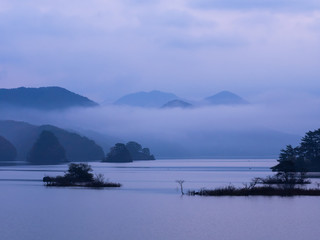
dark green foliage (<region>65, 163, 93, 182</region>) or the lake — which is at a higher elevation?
dark green foliage (<region>65, 163, 93, 182</region>)

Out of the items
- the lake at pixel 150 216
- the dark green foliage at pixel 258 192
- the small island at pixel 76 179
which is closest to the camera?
the lake at pixel 150 216

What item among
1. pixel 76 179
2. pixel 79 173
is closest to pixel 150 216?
pixel 76 179

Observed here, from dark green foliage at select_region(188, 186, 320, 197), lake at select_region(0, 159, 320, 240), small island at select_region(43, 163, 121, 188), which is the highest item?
small island at select_region(43, 163, 121, 188)

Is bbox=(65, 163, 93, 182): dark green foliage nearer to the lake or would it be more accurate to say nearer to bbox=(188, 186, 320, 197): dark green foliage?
the lake

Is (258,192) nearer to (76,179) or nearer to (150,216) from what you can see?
(150,216)

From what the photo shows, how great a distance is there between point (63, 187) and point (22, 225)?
45636 millimetres

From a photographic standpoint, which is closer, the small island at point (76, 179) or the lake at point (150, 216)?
the lake at point (150, 216)

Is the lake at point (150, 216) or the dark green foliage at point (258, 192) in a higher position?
the dark green foliage at point (258, 192)

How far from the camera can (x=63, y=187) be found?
97.4 m

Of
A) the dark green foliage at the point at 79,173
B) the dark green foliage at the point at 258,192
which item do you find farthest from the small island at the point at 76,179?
the dark green foliage at the point at 258,192

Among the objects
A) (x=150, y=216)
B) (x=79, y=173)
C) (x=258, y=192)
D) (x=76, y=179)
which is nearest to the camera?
(x=150, y=216)

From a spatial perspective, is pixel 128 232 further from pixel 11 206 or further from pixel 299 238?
pixel 11 206

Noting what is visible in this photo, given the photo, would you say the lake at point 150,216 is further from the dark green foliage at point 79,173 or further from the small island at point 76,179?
the dark green foliage at point 79,173

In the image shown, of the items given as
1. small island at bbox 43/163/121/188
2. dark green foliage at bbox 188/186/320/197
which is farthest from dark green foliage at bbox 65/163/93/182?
dark green foliage at bbox 188/186/320/197
